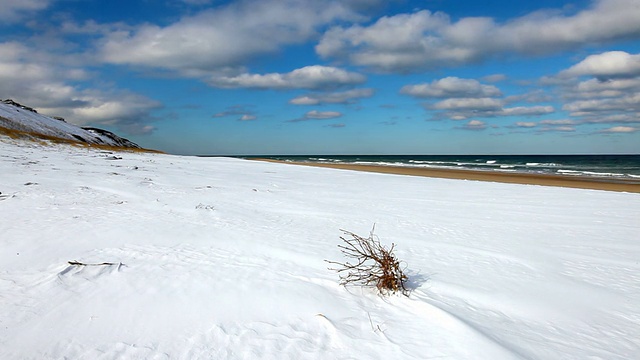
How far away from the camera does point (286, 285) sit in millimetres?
3867

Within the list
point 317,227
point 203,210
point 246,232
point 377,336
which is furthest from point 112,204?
point 377,336

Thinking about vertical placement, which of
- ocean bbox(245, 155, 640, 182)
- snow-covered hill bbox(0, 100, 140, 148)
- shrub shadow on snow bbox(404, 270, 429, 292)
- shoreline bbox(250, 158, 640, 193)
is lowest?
shrub shadow on snow bbox(404, 270, 429, 292)

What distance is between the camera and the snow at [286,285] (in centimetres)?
279

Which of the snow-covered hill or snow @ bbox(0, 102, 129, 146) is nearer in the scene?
the snow-covered hill

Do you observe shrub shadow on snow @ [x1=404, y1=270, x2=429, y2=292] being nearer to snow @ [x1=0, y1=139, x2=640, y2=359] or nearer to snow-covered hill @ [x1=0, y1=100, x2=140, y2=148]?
snow @ [x1=0, y1=139, x2=640, y2=359]

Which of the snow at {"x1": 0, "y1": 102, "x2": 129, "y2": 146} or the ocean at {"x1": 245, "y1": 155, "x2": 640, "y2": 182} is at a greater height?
the snow at {"x1": 0, "y1": 102, "x2": 129, "y2": 146}

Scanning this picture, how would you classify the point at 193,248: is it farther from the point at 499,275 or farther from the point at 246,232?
the point at 499,275

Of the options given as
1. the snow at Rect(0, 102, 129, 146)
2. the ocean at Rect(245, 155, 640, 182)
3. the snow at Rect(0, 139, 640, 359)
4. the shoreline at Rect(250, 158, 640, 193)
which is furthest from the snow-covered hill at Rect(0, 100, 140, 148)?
the ocean at Rect(245, 155, 640, 182)

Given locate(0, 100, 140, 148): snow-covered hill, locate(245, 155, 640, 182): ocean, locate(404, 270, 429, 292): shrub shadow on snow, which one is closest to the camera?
locate(404, 270, 429, 292): shrub shadow on snow

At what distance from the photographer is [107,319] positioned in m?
3.00

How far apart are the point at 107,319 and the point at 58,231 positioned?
9.32ft

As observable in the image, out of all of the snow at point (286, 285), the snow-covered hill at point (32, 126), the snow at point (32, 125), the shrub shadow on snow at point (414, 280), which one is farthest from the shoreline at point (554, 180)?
the snow at point (32, 125)

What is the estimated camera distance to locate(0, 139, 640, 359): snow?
279 cm

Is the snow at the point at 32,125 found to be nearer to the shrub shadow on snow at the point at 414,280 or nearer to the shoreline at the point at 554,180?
the shoreline at the point at 554,180
